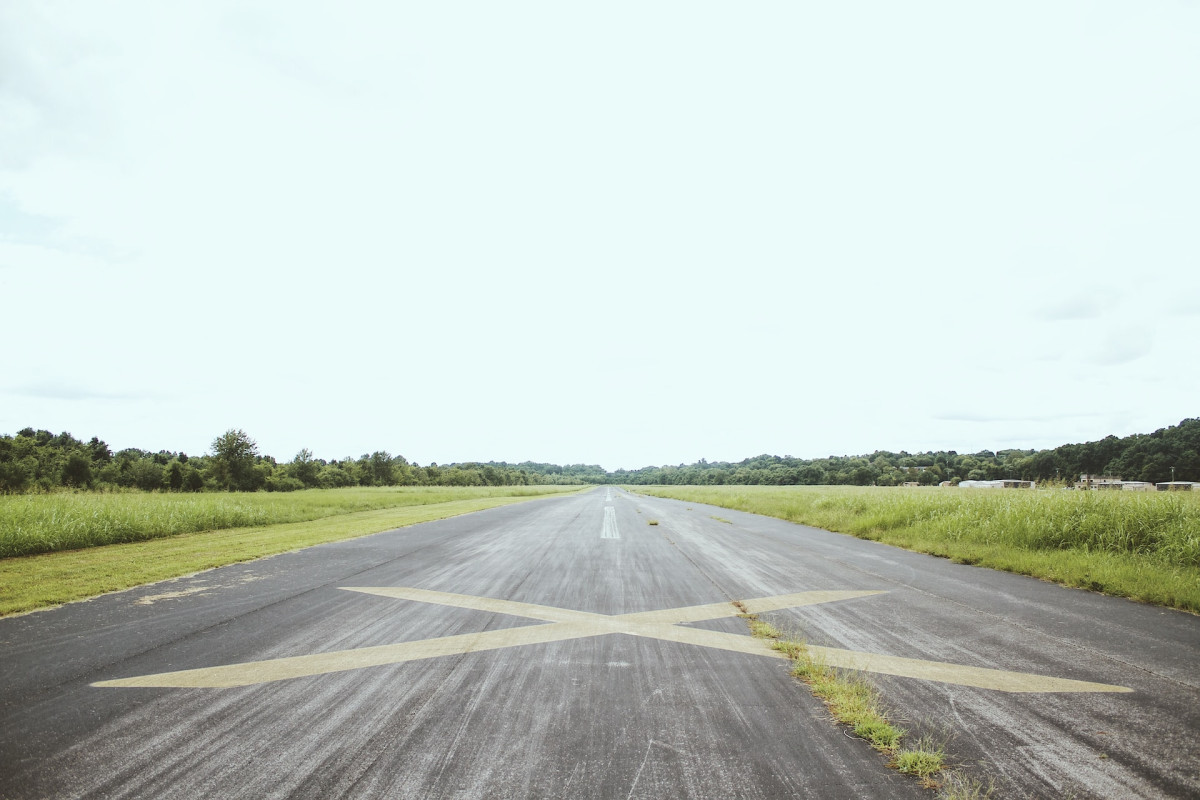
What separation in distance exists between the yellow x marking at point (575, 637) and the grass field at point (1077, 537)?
17.7 feet

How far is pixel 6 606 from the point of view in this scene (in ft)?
20.3

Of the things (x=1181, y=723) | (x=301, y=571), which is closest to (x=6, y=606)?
(x=301, y=571)

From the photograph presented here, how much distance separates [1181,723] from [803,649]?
93.9 inches

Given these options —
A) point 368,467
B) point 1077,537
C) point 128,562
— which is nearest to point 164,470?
point 368,467

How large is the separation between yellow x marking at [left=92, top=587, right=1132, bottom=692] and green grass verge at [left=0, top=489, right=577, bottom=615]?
15.5 feet

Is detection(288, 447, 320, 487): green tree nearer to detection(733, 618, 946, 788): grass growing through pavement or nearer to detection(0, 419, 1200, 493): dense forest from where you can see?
detection(0, 419, 1200, 493): dense forest

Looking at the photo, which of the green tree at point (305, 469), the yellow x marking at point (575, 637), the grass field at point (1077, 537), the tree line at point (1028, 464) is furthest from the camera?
the green tree at point (305, 469)

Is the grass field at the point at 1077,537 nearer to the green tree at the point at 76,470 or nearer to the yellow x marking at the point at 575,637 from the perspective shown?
the yellow x marking at the point at 575,637

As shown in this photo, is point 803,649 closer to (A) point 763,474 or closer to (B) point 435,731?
(B) point 435,731

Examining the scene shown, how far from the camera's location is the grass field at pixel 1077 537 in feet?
25.5

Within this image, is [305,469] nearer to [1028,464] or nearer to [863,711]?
[863,711]

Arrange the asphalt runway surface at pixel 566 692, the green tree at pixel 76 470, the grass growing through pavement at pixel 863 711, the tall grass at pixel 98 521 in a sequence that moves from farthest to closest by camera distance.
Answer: the green tree at pixel 76 470
the tall grass at pixel 98 521
the grass growing through pavement at pixel 863 711
the asphalt runway surface at pixel 566 692

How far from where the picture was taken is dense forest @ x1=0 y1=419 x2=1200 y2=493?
38.4 meters

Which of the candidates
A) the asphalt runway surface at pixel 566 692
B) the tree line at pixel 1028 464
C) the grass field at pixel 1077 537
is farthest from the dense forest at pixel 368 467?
the asphalt runway surface at pixel 566 692
